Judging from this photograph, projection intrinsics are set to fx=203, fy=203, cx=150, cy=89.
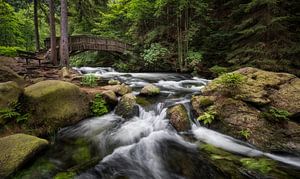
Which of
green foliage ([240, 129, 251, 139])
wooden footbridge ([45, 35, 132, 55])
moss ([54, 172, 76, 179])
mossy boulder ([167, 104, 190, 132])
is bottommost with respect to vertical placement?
moss ([54, 172, 76, 179])

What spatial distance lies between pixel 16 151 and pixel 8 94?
2.26 m

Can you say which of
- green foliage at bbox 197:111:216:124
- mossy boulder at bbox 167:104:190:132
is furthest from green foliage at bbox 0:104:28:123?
green foliage at bbox 197:111:216:124

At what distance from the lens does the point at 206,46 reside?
13922 millimetres

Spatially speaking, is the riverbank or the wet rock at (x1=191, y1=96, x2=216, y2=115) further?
the wet rock at (x1=191, y1=96, x2=216, y2=115)

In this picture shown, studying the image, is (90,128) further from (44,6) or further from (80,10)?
(44,6)

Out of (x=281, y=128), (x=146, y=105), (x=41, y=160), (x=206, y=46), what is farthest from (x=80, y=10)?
(x=281, y=128)

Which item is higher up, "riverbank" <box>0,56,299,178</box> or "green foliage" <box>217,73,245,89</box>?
"green foliage" <box>217,73,245,89</box>

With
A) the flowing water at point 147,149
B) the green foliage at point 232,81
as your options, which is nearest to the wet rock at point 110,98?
the flowing water at point 147,149

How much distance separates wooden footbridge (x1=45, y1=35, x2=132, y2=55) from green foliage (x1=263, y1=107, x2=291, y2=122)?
42.4ft

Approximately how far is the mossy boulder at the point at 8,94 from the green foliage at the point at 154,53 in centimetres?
1019

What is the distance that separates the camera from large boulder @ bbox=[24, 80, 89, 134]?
214 inches

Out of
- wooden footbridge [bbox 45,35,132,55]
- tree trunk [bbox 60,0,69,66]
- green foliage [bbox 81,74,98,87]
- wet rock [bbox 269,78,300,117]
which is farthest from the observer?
wooden footbridge [bbox 45,35,132,55]

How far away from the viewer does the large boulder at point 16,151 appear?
11.9 ft

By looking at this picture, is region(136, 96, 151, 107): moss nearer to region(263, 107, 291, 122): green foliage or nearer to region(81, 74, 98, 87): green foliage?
region(81, 74, 98, 87): green foliage
